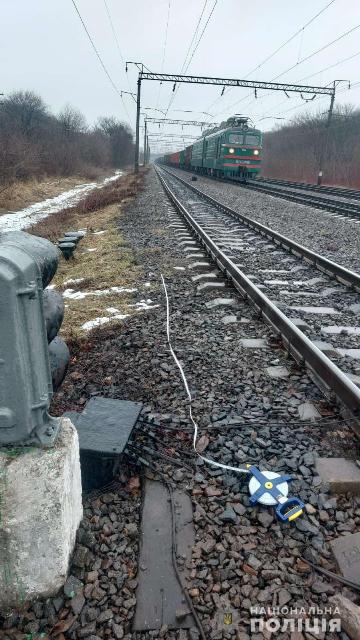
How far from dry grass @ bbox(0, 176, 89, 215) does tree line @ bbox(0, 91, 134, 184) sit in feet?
2.06

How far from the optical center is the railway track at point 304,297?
3.59 meters

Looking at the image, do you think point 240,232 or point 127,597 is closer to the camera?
point 127,597

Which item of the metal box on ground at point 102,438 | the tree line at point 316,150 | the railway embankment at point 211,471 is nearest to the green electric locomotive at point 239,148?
the tree line at point 316,150

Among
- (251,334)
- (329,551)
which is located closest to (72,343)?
(251,334)

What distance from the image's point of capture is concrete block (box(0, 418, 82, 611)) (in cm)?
167

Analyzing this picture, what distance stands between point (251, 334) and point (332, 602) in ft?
9.52

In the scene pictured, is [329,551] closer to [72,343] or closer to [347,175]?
[72,343]

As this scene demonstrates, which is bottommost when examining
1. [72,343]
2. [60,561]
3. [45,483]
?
[72,343]

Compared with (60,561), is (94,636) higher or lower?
lower

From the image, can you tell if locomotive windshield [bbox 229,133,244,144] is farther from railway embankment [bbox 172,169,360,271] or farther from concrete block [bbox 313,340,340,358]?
concrete block [bbox 313,340,340,358]

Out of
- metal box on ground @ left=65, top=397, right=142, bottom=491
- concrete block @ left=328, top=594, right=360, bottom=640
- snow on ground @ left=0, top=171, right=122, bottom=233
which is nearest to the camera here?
concrete block @ left=328, top=594, right=360, bottom=640

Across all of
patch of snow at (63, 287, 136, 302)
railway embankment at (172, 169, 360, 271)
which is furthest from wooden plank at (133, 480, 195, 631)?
railway embankment at (172, 169, 360, 271)

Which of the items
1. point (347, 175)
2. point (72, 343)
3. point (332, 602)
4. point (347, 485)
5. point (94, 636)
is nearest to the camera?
point (94, 636)

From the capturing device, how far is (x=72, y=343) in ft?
14.5
